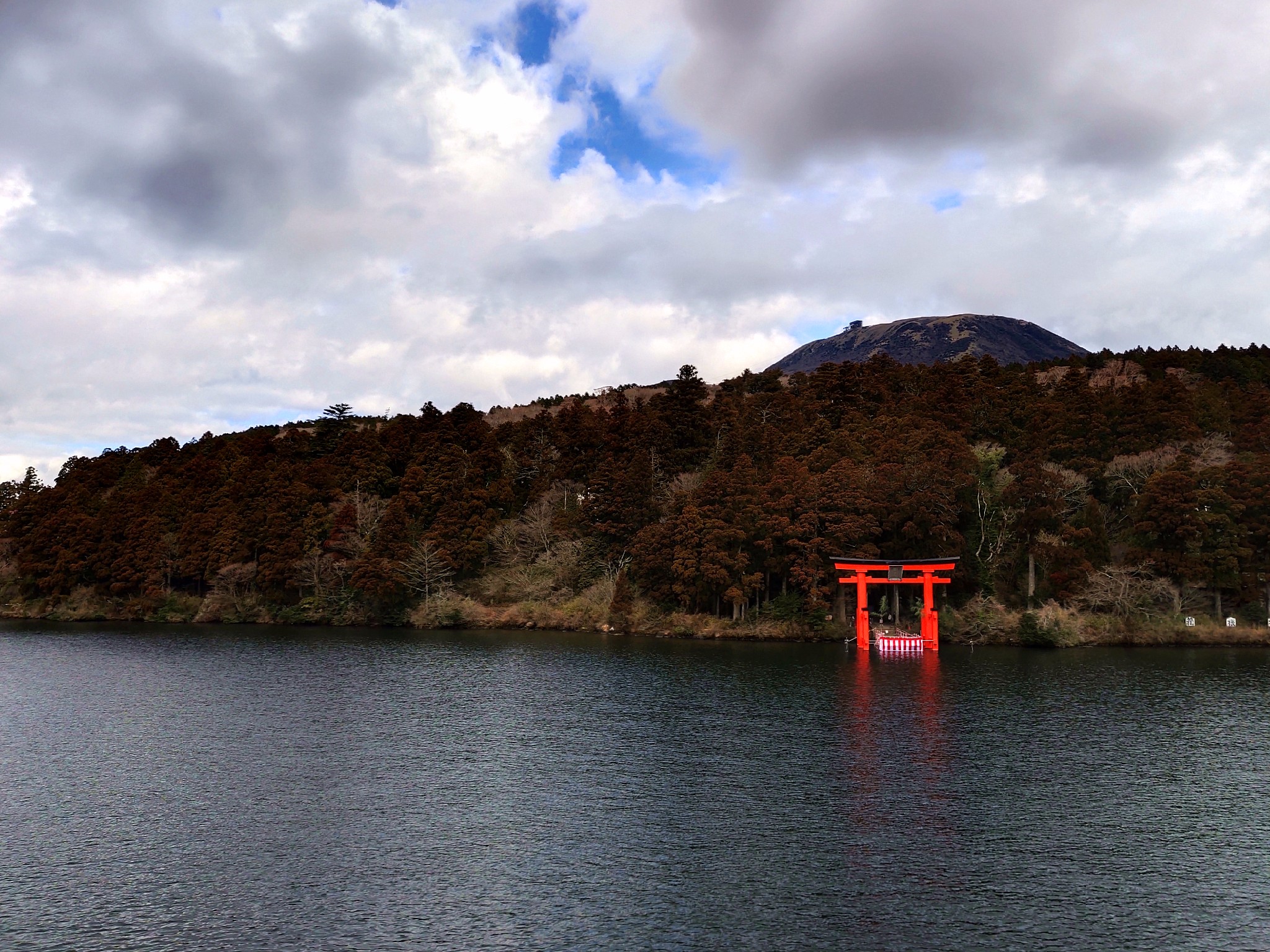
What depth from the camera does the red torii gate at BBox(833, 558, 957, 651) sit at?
5328 centimetres

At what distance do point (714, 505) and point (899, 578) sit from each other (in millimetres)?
13113

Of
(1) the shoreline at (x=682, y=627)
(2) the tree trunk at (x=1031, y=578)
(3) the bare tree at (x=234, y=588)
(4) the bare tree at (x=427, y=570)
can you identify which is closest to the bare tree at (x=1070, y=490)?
(2) the tree trunk at (x=1031, y=578)

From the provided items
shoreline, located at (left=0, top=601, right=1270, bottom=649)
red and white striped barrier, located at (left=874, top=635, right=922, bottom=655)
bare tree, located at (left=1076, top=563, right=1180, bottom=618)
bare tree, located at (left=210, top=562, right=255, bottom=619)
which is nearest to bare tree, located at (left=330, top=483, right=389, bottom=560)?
shoreline, located at (left=0, top=601, right=1270, bottom=649)

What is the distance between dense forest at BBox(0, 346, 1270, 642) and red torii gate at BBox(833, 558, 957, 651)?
1752mm

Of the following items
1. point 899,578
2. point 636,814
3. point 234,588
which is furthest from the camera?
point 234,588

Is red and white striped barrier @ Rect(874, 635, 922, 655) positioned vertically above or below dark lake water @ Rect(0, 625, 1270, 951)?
above

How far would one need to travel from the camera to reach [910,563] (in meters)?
54.1

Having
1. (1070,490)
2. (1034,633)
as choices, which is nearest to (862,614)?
(1034,633)

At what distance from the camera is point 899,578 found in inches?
2136

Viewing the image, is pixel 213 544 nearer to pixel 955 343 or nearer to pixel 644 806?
pixel 644 806

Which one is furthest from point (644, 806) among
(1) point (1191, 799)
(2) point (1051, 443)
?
(2) point (1051, 443)

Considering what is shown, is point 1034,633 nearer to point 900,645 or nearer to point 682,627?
point 900,645

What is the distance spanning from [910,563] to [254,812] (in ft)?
139

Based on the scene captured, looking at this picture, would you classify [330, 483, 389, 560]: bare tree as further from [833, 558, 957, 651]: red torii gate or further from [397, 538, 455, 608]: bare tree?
[833, 558, 957, 651]: red torii gate
